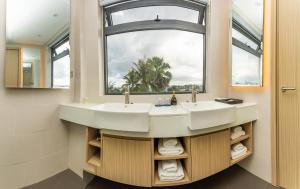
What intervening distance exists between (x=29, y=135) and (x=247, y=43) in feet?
7.71

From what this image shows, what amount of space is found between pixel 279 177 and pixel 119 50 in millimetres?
2019

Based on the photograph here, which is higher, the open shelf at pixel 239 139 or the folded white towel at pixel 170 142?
the folded white towel at pixel 170 142

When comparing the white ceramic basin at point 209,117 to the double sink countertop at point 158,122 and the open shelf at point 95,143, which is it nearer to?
the double sink countertop at point 158,122

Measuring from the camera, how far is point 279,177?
1.55 m

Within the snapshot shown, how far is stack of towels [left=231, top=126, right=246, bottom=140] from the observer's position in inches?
63.1

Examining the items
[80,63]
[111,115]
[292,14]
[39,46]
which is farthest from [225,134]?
[39,46]

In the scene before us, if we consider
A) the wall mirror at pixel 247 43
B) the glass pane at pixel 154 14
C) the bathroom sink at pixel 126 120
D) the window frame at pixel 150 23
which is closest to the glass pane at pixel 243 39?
the wall mirror at pixel 247 43

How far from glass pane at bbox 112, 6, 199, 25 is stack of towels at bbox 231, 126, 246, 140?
49.4 inches

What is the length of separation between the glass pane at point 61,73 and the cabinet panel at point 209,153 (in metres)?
1.34

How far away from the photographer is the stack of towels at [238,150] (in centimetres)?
→ 155

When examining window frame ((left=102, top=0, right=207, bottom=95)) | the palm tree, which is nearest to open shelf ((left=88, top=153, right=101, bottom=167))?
window frame ((left=102, top=0, right=207, bottom=95))

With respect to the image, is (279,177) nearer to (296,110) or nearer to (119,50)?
(296,110)

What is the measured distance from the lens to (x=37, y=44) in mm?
1528

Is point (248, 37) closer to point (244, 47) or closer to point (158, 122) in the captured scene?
point (244, 47)
